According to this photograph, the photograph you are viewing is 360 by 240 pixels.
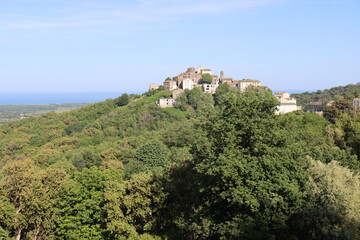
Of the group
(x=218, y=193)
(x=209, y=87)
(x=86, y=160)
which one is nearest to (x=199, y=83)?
(x=209, y=87)

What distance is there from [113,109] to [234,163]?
99.0 metres

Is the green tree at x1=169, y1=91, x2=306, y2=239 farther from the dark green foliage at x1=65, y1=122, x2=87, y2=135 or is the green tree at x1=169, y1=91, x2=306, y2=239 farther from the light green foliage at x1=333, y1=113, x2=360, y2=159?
the dark green foliage at x1=65, y1=122, x2=87, y2=135

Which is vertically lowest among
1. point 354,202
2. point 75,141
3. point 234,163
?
point 75,141

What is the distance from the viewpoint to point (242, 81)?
102m

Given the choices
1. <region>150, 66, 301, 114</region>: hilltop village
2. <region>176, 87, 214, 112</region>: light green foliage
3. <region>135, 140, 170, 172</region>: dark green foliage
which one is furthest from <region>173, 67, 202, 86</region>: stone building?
<region>135, 140, 170, 172</region>: dark green foliage

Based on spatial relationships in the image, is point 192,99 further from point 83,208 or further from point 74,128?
point 83,208

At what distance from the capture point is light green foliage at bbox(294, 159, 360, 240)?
52.6 feet

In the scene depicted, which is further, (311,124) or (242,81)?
(242,81)

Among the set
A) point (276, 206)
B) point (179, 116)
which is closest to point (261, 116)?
point (276, 206)

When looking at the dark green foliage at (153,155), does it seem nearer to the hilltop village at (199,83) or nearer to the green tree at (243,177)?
the green tree at (243,177)

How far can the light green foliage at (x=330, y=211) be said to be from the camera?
16031 mm

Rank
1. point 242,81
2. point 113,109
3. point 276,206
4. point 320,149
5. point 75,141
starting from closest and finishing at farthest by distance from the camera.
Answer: point 276,206 < point 320,149 < point 75,141 < point 242,81 < point 113,109

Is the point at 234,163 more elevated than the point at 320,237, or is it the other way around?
the point at 234,163

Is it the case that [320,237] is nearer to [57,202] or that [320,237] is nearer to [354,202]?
[354,202]
